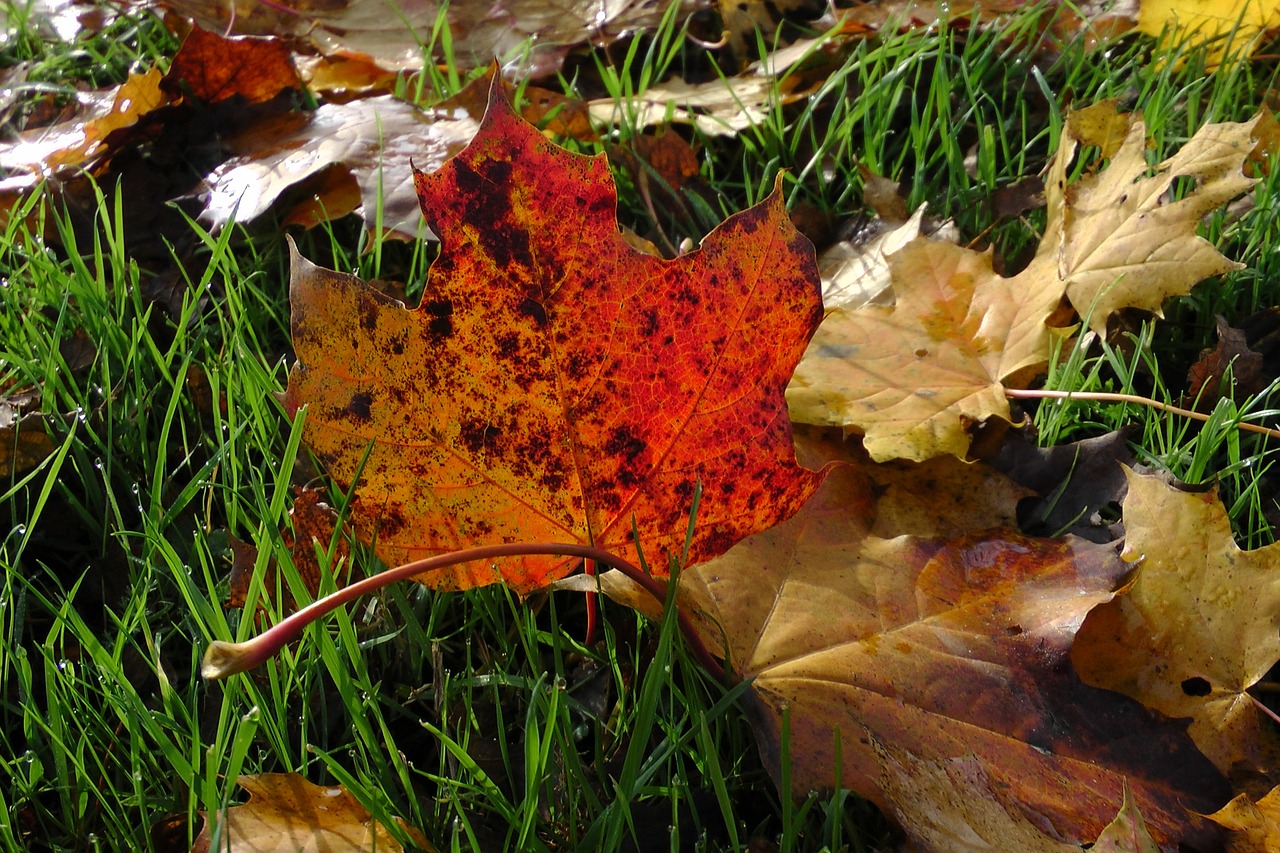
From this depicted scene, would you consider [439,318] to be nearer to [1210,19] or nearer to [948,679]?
[948,679]

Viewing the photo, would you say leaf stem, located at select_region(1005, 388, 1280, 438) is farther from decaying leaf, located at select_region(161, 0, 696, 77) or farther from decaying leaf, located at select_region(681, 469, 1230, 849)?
decaying leaf, located at select_region(161, 0, 696, 77)

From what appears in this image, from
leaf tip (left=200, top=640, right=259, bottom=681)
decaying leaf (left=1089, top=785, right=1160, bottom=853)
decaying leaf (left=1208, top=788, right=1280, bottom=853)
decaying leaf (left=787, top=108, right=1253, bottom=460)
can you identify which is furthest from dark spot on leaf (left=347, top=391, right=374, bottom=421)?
decaying leaf (left=1208, top=788, right=1280, bottom=853)

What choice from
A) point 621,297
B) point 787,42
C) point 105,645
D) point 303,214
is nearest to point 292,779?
point 105,645

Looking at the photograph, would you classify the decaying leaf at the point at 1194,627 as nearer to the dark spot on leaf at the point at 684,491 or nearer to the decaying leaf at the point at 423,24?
the dark spot on leaf at the point at 684,491

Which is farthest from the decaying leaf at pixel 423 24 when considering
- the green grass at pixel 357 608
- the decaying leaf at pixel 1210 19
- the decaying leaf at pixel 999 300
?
the decaying leaf at pixel 999 300

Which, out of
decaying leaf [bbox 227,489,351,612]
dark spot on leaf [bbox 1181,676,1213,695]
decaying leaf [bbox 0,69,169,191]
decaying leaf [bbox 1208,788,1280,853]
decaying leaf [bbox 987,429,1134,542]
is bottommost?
dark spot on leaf [bbox 1181,676,1213,695]
